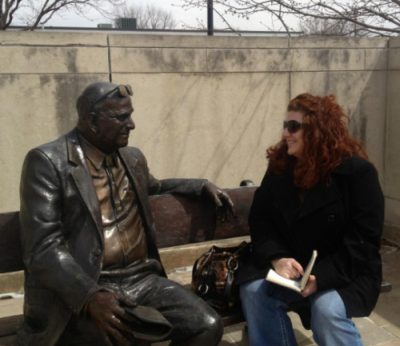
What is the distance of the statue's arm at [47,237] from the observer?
251cm

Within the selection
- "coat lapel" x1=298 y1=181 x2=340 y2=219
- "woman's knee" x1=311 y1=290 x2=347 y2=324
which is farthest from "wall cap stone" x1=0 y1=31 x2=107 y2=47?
"woman's knee" x1=311 y1=290 x2=347 y2=324

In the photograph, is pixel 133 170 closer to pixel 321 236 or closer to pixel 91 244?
pixel 91 244

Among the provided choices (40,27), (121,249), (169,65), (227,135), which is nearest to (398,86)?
(227,135)

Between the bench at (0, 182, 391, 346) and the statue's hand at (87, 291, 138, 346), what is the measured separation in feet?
2.74

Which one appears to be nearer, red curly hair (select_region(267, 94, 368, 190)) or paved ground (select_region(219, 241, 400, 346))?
red curly hair (select_region(267, 94, 368, 190))

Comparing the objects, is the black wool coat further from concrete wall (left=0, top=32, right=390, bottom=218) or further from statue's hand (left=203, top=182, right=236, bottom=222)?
concrete wall (left=0, top=32, right=390, bottom=218)

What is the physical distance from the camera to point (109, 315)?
2.41 metres

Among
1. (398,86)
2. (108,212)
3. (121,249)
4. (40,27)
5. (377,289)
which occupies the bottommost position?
(377,289)

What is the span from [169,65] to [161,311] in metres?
2.84

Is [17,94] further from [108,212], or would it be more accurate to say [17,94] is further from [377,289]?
[377,289]

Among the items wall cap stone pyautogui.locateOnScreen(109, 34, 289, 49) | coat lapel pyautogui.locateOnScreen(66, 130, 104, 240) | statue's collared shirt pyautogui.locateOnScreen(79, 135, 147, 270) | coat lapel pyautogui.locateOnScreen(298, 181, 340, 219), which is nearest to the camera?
coat lapel pyautogui.locateOnScreen(66, 130, 104, 240)

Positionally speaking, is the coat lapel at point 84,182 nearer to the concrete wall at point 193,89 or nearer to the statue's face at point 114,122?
the statue's face at point 114,122

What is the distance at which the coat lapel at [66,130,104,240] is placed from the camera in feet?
9.00

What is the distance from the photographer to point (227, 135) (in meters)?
5.45
